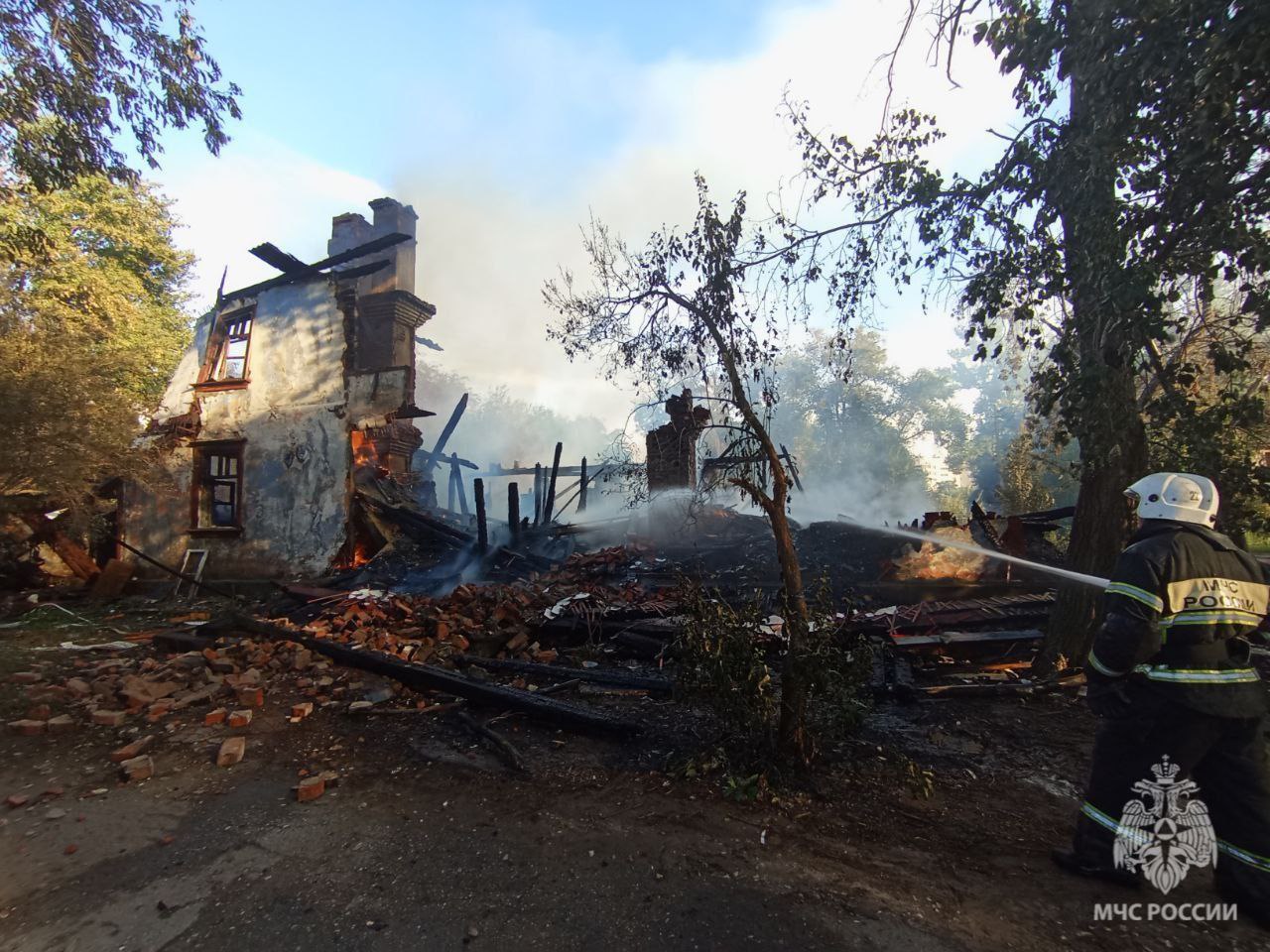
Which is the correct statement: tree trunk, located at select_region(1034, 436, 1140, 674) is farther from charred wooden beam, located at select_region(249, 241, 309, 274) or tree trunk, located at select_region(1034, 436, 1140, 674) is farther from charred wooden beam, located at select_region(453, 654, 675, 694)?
charred wooden beam, located at select_region(249, 241, 309, 274)

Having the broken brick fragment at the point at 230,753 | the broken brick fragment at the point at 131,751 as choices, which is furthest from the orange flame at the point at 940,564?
the broken brick fragment at the point at 131,751

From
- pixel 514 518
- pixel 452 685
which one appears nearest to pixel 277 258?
pixel 514 518

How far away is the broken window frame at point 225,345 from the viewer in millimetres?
12656

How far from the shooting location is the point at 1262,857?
254cm

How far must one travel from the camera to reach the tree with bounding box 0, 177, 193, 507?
9.27 meters

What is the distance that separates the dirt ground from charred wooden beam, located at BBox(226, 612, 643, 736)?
169 millimetres

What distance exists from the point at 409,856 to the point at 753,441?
3346 mm

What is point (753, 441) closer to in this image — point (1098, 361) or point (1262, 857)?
point (1098, 361)

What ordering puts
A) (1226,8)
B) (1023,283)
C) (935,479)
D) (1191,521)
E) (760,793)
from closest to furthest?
(1191,521), (1226,8), (760,793), (1023,283), (935,479)

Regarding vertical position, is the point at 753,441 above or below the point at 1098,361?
below

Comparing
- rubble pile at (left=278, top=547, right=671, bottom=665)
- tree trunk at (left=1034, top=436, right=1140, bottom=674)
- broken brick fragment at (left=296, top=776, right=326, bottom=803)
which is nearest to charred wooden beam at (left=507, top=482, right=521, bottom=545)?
rubble pile at (left=278, top=547, right=671, bottom=665)

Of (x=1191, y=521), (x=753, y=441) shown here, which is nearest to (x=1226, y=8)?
(x=1191, y=521)

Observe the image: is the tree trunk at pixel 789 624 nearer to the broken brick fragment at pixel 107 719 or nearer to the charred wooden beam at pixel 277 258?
the broken brick fragment at pixel 107 719

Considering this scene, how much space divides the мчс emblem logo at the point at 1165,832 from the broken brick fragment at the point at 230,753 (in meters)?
5.49
